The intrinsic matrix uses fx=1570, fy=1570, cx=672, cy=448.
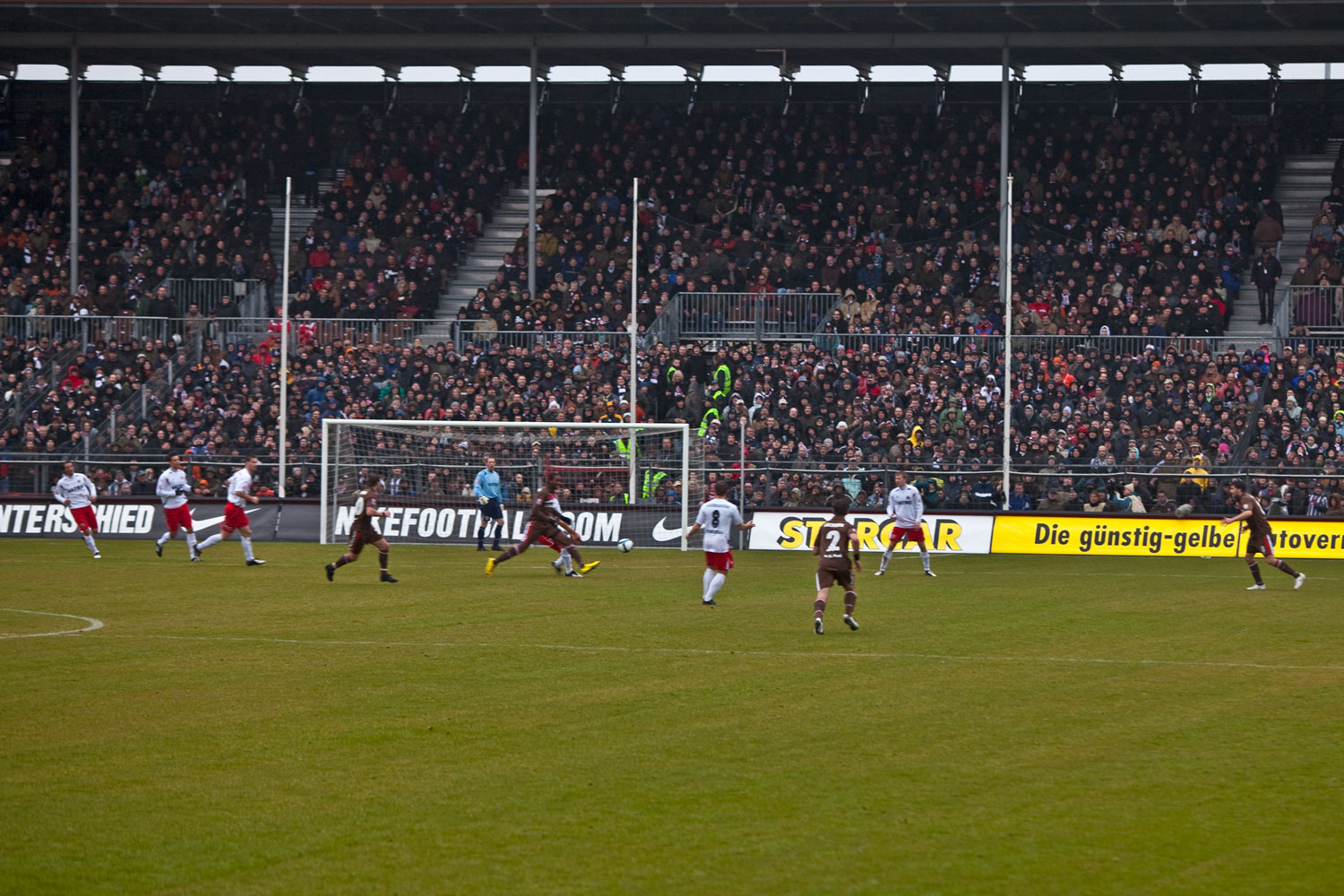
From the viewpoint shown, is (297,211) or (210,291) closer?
(210,291)

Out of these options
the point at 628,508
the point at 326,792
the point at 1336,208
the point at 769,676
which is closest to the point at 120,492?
the point at 628,508

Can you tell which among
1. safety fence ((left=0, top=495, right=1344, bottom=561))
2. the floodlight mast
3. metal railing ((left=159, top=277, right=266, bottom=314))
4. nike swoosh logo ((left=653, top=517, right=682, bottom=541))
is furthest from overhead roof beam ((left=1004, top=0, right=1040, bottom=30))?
metal railing ((left=159, top=277, right=266, bottom=314))

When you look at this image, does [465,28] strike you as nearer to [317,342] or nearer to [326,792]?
[317,342]

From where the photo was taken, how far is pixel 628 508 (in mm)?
36406

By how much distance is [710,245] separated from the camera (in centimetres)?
4744

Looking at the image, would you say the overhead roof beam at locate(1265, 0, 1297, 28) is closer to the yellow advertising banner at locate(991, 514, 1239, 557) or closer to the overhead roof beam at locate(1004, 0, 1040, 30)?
the overhead roof beam at locate(1004, 0, 1040, 30)

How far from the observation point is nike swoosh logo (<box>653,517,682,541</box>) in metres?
36.1

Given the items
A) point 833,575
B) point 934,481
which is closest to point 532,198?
point 934,481

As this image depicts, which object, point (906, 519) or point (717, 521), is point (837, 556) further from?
point (906, 519)

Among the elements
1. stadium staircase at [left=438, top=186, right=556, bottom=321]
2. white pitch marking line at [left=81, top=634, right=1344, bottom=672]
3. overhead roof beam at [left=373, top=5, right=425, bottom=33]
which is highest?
overhead roof beam at [left=373, top=5, right=425, bottom=33]

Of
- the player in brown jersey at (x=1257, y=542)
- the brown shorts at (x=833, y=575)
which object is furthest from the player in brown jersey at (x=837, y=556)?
the player in brown jersey at (x=1257, y=542)

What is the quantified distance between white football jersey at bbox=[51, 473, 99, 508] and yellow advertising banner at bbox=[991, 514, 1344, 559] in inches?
777

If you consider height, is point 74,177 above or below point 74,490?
above

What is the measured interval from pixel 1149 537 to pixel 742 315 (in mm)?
14525
